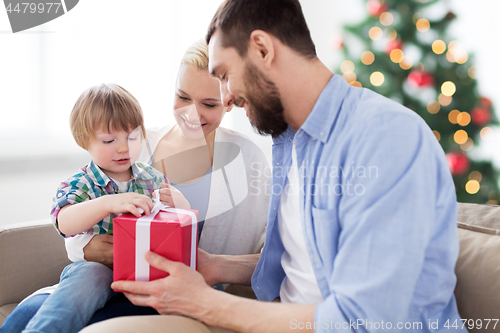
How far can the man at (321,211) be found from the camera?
748mm

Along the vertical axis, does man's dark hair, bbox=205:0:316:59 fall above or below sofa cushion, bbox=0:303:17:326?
above

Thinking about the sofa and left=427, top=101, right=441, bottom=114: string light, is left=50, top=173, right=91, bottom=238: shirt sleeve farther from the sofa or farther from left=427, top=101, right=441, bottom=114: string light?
left=427, top=101, right=441, bottom=114: string light

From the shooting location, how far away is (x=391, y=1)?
2383 mm

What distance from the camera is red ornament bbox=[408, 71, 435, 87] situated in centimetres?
233

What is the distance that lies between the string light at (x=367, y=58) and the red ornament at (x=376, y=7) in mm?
245

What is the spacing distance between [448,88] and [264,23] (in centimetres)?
179

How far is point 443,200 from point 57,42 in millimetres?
2619

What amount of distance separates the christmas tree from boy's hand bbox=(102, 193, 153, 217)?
1936mm

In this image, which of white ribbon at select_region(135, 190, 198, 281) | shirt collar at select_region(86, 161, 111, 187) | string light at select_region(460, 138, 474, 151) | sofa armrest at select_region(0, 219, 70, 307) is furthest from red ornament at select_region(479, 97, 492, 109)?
sofa armrest at select_region(0, 219, 70, 307)

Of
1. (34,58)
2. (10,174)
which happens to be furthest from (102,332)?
(34,58)

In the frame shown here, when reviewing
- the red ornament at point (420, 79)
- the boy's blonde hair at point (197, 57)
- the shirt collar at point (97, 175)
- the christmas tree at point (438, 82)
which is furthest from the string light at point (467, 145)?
the shirt collar at point (97, 175)

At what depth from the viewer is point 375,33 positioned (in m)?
2.47

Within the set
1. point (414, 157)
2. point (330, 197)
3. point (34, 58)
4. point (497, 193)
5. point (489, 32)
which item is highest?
point (489, 32)

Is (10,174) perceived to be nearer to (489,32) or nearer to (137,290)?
(137,290)
